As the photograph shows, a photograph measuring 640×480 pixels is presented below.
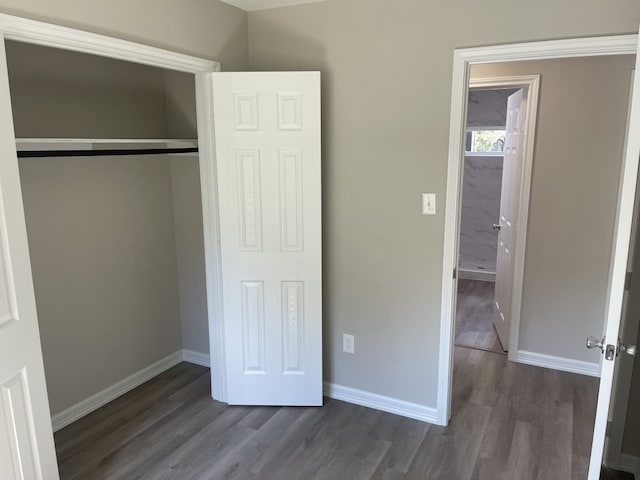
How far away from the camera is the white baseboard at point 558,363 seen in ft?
11.4

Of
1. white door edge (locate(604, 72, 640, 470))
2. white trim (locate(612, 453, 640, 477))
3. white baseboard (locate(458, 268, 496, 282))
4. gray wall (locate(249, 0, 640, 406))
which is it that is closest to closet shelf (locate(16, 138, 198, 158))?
gray wall (locate(249, 0, 640, 406))

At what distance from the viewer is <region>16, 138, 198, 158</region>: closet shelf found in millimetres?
2320

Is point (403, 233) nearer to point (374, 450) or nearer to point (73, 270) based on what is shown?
point (374, 450)

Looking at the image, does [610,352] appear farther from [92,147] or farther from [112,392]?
[112,392]

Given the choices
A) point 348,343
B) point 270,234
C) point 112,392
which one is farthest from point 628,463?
point 112,392

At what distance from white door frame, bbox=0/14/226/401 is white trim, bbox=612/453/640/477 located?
226 centimetres

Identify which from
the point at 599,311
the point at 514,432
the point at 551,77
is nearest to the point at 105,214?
the point at 514,432

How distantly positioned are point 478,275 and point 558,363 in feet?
7.91

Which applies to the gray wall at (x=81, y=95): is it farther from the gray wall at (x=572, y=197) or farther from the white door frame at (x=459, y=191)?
the gray wall at (x=572, y=197)

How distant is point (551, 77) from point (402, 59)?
4.39ft

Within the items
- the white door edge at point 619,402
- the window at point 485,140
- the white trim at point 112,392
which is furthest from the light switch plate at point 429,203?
the window at point 485,140

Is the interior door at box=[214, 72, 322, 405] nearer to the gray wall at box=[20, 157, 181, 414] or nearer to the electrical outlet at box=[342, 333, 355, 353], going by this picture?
the electrical outlet at box=[342, 333, 355, 353]

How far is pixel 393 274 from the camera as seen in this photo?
284cm

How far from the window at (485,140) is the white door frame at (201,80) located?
3.99m
